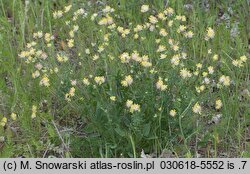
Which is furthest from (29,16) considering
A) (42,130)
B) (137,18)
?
(42,130)

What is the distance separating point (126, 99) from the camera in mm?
2889

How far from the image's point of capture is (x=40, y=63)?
3398 mm

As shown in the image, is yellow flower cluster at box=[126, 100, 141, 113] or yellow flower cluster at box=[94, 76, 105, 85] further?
yellow flower cluster at box=[94, 76, 105, 85]

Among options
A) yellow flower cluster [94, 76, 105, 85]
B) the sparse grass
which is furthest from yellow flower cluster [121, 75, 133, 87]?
yellow flower cluster [94, 76, 105, 85]

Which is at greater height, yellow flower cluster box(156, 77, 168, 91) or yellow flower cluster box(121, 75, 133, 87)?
yellow flower cluster box(121, 75, 133, 87)

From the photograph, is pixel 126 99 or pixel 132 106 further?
pixel 126 99

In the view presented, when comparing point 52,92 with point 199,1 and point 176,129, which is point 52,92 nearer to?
point 176,129

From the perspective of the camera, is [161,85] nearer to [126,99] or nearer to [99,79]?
[126,99]

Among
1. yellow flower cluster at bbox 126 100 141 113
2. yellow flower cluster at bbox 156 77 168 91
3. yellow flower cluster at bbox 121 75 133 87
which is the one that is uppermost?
yellow flower cluster at bbox 121 75 133 87

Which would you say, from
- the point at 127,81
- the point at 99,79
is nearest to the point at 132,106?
the point at 127,81

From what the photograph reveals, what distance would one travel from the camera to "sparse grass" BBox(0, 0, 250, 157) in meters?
2.85

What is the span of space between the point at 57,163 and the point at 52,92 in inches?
27.5

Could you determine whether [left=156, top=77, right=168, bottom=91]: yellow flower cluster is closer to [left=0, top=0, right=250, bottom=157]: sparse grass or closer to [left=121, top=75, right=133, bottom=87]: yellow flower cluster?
[left=0, top=0, right=250, bottom=157]: sparse grass

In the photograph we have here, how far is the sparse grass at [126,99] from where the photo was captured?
2.85 metres
